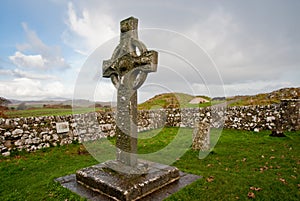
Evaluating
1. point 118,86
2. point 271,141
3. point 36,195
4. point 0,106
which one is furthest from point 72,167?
point 271,141

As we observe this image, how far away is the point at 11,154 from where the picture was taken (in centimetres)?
798

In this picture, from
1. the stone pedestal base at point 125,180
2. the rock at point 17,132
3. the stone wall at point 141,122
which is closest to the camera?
the stone pedestal base at point 125,180

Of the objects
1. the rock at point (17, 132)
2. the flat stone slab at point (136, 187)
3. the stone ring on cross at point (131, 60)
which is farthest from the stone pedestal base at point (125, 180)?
the rock at point (17, 132)

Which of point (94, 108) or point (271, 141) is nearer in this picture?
point (271, 141)

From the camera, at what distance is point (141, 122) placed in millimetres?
13641

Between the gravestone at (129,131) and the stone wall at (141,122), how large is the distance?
172 inches

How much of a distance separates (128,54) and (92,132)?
703 centimetres

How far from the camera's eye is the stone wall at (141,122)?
8297 mm

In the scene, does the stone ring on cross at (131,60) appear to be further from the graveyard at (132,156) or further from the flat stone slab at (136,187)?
the flat stone slab at (136,187)

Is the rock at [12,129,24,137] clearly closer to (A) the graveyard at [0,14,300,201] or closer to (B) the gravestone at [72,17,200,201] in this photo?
(A) the graveyard at [0,14,300,201]

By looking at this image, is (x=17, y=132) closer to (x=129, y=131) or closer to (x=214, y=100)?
(x=129, y=131)

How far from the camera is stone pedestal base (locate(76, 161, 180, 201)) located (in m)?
3.96

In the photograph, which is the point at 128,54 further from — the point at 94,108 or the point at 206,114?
the point at 206,114

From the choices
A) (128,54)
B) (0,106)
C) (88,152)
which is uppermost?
(128,54)
